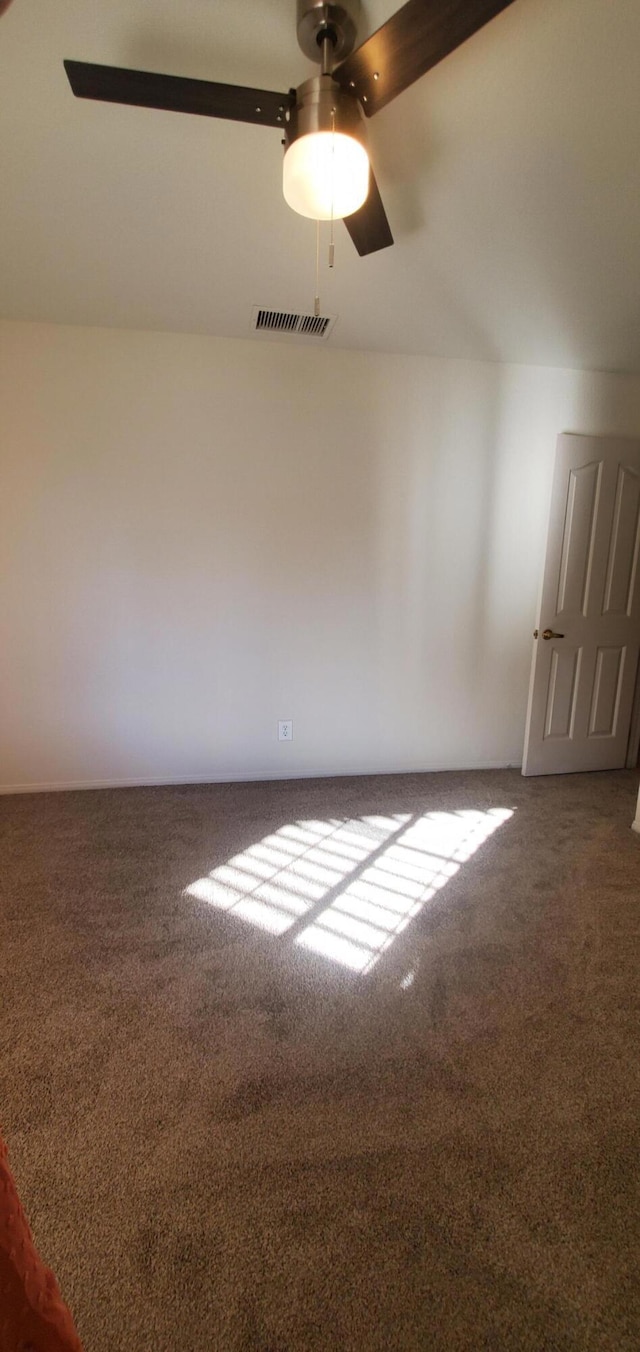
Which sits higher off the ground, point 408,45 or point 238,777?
point 408,45

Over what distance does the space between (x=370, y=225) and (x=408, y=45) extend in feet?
1.93

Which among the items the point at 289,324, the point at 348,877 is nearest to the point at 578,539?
the point at 289,324

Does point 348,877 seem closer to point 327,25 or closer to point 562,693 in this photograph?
point 562,693

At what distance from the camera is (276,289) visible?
8.68ft

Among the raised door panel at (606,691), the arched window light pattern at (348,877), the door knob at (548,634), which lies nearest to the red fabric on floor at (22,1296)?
the arched window light pattern at (348,877)

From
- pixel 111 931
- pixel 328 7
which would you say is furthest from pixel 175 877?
pixel 328 7

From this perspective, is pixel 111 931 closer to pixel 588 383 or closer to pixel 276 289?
pixel 276 289

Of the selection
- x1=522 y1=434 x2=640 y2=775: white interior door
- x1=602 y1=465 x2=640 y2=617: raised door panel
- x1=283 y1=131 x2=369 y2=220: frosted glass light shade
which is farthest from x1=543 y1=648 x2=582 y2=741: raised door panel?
x1=283 y1=131 x2=369 y2=220: frosted glass light shade

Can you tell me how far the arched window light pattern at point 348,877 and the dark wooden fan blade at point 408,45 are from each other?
2.43 meters

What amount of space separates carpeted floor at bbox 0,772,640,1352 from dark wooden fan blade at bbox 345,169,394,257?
2372 mm

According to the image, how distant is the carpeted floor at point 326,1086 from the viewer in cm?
111

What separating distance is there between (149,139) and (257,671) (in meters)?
2.29

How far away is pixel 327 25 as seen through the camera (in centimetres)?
145

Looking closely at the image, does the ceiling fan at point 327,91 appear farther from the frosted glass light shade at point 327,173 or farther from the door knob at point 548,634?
the door knob at point 548,634
